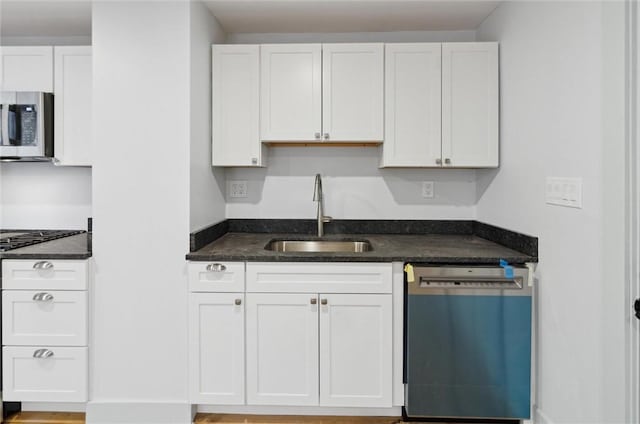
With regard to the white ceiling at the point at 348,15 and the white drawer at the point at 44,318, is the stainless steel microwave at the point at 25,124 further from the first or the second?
the white ceiling at the point at 348,15

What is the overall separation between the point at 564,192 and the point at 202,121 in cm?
183

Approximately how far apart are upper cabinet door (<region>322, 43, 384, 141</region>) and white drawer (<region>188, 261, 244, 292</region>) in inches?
40.1

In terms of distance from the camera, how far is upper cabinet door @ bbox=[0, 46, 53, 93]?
2.57 metres

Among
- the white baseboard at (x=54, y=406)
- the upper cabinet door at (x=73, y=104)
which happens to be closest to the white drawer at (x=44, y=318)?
the white baseboard at (x=54, y=406)

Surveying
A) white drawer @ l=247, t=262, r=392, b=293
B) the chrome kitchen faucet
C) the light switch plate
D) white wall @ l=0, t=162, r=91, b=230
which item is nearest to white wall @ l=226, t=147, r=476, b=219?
the chrome kitchen faucet

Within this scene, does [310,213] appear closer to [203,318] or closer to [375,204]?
[375,204]

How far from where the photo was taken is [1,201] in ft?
9.70

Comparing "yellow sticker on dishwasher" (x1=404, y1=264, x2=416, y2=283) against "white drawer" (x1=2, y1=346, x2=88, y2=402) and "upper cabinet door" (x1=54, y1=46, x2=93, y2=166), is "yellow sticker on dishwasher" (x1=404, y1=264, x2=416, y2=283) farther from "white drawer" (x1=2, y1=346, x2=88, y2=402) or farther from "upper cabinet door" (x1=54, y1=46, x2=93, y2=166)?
"upper cabinet door" (x1=54, y1=46, x2=93, y2=166)

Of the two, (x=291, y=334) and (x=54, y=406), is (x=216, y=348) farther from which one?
(x=54, y=406)

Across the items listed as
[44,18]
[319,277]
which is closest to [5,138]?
[44,18]

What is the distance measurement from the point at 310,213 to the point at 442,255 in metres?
1.09

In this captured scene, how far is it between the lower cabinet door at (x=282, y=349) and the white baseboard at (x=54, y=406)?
3.17ft

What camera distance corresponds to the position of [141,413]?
2244mm

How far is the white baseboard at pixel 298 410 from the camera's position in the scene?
2.30 metres
